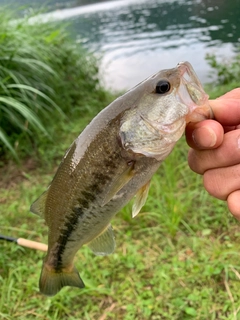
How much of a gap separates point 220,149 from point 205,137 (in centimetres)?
14

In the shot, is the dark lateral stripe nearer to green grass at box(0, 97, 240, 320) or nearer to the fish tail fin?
the fish tail fin

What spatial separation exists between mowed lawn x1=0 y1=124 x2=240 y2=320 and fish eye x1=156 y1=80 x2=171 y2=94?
6.30 feet

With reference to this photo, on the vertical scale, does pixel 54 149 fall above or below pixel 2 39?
below

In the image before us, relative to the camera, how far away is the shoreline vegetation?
2936 mm

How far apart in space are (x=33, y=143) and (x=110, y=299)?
3.36 m

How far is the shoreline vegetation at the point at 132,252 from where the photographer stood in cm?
294

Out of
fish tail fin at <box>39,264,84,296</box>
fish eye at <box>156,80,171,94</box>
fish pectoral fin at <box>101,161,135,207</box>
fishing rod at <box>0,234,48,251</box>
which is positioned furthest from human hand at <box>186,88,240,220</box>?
fishing rod at <box>0,234,48,251</box>

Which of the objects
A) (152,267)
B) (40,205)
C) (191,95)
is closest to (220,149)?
(191,95)

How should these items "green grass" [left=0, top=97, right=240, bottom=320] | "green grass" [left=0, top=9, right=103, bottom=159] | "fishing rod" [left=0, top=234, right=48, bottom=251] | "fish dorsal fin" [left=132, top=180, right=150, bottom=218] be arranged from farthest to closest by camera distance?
"green grass" [left=0, top=9, right=103, bottom=159] < "fishing rod" [left=0, top=234, right=48, bottom=251] < "green grass" [left=0, top=97, right=240, bottom=320] < "fish dorsal fin" [left=132, top=180, right=150, bottom=218]

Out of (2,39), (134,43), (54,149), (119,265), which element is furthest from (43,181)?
(134,43)

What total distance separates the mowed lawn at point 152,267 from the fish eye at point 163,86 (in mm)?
1919

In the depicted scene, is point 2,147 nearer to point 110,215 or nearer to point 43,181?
point 43,181

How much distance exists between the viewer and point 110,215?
176 cm

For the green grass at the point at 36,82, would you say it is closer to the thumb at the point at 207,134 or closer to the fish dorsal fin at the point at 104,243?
the fish dorsal fin at the point at 104,243
